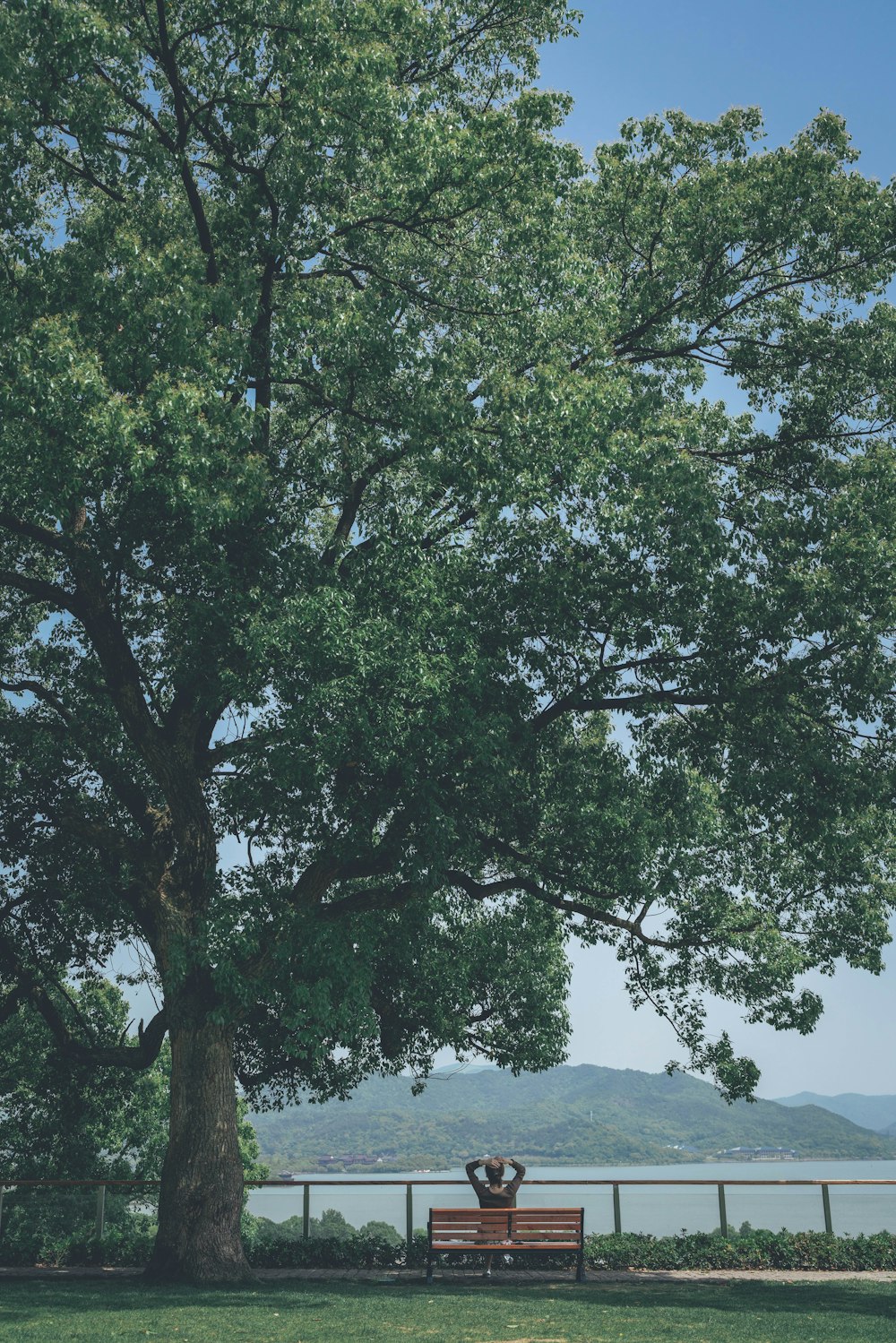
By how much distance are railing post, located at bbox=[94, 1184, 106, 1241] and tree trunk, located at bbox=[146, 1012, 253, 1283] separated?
3.80 metres

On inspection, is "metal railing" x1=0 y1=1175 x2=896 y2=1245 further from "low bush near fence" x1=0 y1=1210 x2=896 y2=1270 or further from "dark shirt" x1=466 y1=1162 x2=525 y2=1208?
"dark shirt" x1=466 y1=1162 x2=525 y2=1208

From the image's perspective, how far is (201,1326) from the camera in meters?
9.82

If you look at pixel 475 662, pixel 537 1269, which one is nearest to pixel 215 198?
pixel 475 662

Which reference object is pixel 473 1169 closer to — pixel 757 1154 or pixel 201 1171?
pixel 201 1171

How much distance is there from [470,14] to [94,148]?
5324mm

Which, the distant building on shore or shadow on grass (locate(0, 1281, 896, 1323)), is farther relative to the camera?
the distant building on shore

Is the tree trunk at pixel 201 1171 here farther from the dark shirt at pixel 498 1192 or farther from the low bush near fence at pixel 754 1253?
the low bush near fence at pixel 754 1253

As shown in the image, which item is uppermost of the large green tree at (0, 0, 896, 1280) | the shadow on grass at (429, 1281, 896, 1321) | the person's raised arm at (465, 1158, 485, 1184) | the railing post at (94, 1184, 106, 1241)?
the large green tree at (0, 0, 896, 1280)

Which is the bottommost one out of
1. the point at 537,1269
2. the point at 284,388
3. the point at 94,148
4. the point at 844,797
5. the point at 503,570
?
the point at 537,1269

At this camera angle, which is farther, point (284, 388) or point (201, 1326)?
point (284, 388)

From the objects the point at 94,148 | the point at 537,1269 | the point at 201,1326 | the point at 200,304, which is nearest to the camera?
the point at 201,1326

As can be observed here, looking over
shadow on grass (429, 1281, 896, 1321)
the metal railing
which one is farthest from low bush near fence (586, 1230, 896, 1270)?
shadow on grass (429, 1281, 896, 1321)

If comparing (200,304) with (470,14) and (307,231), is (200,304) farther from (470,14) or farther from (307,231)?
(470,14)

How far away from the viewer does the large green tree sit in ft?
42.3
